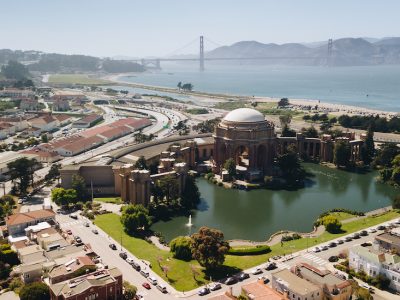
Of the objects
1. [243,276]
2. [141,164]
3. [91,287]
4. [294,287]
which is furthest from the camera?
[141,164]

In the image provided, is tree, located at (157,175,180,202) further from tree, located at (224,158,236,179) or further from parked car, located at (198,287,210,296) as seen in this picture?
parked car, located at (198,287,210,296)

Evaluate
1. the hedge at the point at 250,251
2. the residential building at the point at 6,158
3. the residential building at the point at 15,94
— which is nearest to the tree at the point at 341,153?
the hedge at the point at 250,251

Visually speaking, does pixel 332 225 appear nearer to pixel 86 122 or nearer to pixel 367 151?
pixel 367 151

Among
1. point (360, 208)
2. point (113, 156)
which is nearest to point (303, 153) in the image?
point (360, 208)

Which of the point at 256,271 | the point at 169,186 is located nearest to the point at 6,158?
the point at 169,186

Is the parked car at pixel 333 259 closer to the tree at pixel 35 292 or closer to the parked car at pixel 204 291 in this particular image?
the parked car at pixel 204 291

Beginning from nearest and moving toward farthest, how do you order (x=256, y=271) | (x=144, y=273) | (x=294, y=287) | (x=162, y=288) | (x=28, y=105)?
1. (x=294, y=287)
2. (x=162, y=288)
3. (x=144, y=273)
4. (x=256, y=271)
5. (x=28, y=105)
